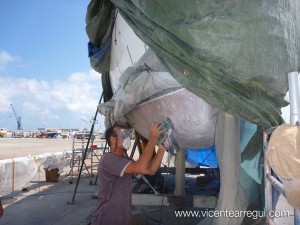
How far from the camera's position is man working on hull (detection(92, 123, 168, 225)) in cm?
266

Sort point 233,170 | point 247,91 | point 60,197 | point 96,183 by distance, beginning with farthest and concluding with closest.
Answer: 1. point 96,183
2. point 60,197
3. point 233,170
4. point 247,91

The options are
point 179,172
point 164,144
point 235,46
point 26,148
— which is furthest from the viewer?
point 26,148

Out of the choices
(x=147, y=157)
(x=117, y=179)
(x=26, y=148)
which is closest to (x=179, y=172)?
(x=117, y=179)

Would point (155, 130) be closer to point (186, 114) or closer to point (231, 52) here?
point (186, 114)

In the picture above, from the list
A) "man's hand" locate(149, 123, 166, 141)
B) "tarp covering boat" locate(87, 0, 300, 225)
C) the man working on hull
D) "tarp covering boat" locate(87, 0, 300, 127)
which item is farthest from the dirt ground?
"tarp covering boat" locate(87, 0, 300, 127)

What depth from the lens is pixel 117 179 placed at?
2.81m

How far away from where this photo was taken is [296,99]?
1.39m

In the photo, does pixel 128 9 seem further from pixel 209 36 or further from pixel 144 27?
pixel 209 36

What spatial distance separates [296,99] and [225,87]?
43cm

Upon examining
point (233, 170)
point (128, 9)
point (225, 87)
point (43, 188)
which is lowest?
point (43, 188)

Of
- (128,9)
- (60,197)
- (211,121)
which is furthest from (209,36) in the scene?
(60,197)

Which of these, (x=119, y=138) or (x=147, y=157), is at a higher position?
(x=119, y=138)

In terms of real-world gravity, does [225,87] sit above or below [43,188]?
above

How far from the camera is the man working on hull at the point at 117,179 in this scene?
2.66 metres
